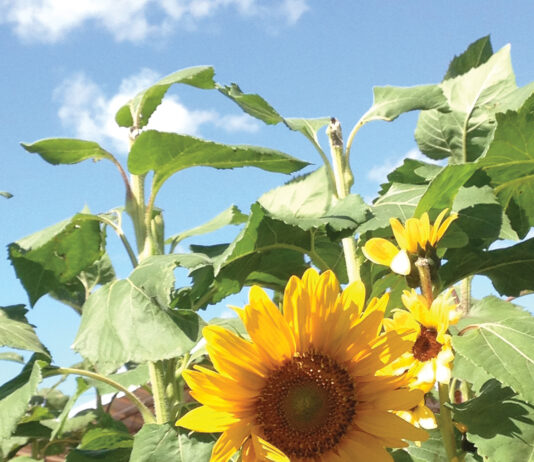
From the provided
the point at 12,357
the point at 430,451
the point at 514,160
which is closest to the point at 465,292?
the point at 514,160

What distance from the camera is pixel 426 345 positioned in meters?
0.91

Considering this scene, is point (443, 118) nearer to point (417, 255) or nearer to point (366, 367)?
point (417, 255)

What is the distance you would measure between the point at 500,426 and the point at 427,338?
6.0 inches

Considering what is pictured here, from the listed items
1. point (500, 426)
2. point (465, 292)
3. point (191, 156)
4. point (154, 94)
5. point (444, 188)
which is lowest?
point (465, 292)

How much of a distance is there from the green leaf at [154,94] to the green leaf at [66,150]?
0.30 ft

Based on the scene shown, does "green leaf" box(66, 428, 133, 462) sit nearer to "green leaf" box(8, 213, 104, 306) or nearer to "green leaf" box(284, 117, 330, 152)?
"green leaf" box(8, 213, 104, 306)

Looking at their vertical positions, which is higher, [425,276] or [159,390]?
[425,276]

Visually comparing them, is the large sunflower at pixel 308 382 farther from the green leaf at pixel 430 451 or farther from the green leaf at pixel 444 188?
the green leaf at pixel 444 188

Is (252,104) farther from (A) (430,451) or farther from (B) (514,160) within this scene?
(A) (430,451)

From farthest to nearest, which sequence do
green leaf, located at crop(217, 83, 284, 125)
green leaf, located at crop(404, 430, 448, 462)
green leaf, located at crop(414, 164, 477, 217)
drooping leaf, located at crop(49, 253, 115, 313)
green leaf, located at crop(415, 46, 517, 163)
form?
drooping leaf, located at crop(49, 253, 115, 313) < green leaf, located at crop(415, 46, 517, 163) < green leaf, located at crop(217, 83, 284, 125) < green leaf, located at crop(414, 164, 477, 217) < green leaf, located at crop(404, 430, 448, 462)

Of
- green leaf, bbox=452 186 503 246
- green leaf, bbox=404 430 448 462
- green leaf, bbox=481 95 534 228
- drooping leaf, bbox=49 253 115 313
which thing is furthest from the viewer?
drooping leaf, bbox=49 253 115 313

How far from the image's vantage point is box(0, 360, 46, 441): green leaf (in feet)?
3.77

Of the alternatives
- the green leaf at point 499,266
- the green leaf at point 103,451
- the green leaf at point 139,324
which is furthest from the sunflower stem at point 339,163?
the green leaf at point 103,451

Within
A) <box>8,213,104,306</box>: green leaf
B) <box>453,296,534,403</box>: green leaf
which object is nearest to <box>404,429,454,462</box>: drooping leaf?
<box>453,296,534,403</box>: green leaf
